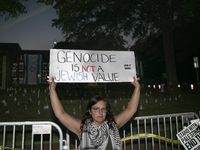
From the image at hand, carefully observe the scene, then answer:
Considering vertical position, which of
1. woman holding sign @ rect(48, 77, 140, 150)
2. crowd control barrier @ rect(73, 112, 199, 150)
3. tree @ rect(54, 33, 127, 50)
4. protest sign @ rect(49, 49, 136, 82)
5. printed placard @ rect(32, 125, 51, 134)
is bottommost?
crowd control barrier @ rect(73, 112, 199, 150)

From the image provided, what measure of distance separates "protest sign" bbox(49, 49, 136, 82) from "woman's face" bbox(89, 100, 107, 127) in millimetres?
965

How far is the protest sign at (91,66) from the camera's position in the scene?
2955 millimetres

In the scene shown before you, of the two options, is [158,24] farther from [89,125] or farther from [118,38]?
[89,125]

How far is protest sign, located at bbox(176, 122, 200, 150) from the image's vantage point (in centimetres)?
297

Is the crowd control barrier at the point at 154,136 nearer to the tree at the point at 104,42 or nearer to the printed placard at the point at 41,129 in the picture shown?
the printed placard at the point at 41,129

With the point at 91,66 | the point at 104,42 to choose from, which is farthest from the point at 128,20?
the point at 91,66

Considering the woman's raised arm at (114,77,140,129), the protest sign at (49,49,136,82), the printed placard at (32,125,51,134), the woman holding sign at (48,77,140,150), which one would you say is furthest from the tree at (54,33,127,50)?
the woman holding sign at (48,77,140,150)

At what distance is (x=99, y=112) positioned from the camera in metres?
2.18

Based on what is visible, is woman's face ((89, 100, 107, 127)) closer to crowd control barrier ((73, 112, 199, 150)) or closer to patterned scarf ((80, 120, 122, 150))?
patterned scarf ((80, 120, 122, 150))

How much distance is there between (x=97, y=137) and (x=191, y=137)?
210 centimetres

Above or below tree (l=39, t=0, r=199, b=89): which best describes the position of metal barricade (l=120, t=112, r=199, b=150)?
below

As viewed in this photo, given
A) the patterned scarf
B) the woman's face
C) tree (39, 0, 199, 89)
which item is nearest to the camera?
the patterned scarf

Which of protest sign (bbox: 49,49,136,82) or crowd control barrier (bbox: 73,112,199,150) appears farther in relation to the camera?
crowd control barrier (bbox: 73,112,199,150)

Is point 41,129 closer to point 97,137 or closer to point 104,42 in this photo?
point 97,137
